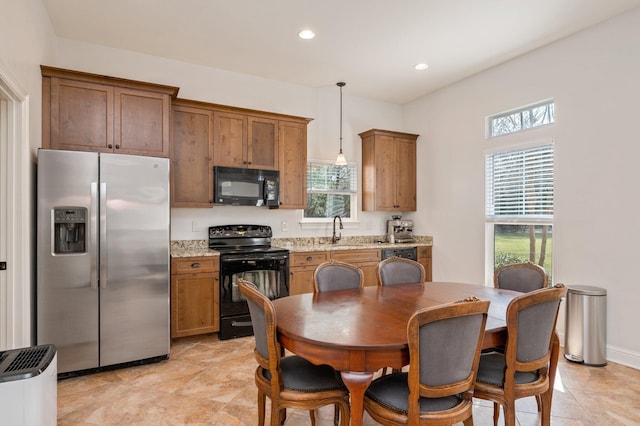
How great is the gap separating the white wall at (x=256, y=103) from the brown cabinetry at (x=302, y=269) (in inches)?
24.5

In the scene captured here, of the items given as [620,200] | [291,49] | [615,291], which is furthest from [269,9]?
[615,291]

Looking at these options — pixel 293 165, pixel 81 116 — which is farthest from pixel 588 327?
pixel 81 116

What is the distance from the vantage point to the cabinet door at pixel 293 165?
4.49 metres

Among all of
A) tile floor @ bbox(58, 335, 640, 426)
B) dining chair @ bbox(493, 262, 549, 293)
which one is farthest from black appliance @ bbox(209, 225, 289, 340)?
dining chair @ bbox(493, 262, 549, 293)

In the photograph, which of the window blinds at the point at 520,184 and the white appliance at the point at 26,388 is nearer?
the white appliance at the point at 26,388

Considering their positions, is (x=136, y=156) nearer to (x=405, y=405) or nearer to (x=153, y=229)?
(x=153, y=229)

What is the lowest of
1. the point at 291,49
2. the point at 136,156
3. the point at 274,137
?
the point at 136,156

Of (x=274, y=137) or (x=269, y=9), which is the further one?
(x=274, y=137)

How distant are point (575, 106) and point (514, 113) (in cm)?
71

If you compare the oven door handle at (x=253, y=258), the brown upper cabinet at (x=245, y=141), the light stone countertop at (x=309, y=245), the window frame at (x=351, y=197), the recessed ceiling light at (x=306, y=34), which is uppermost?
the recessed ceiling light at (x=306, y=34)

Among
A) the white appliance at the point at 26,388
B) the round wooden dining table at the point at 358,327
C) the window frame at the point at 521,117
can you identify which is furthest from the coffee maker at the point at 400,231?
the white appliance at the point at 26,388

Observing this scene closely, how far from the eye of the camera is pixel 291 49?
3.92 m

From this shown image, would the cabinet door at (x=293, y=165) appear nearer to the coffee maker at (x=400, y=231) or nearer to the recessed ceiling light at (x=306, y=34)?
the recessed ceiling light at (x=306, y=34)

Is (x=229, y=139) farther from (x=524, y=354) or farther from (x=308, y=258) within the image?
(x=524, y=354)
